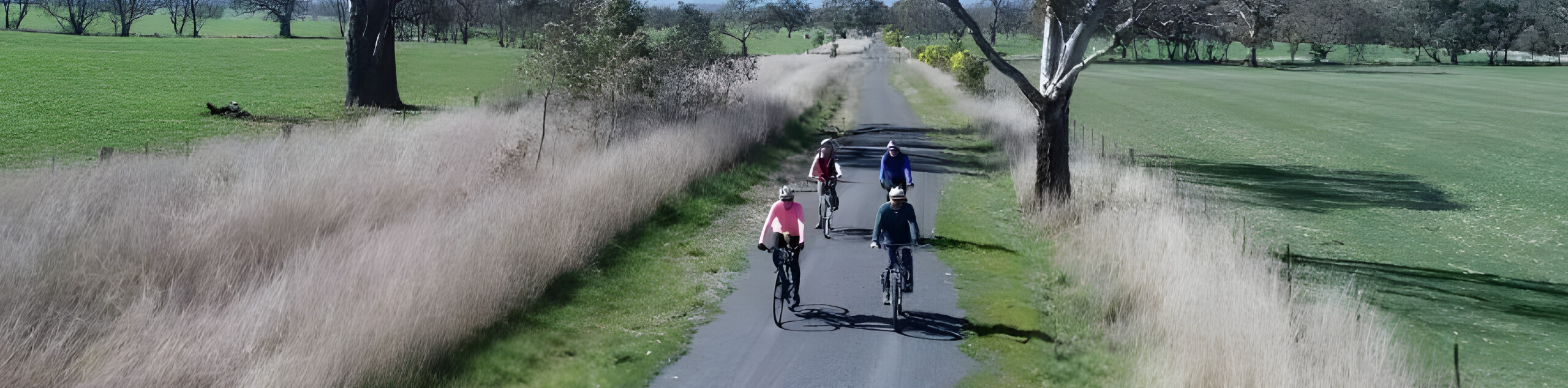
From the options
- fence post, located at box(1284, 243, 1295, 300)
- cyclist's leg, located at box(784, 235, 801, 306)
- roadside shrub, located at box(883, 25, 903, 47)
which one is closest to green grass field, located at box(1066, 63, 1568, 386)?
fence post, located at box(1284, 243, 1295, 300)

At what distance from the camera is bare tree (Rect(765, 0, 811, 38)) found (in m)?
137

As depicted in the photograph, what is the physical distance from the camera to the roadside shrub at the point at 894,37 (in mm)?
145250

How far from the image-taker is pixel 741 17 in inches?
5089

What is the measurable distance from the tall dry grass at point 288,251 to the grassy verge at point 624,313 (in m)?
0.27

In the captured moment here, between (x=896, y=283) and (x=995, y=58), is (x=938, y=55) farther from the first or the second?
(x=896, y=283)

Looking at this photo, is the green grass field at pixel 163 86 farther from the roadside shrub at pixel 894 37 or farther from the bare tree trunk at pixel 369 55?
the roadside shrub at pixel 894 37

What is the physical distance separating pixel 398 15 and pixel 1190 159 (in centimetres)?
2303

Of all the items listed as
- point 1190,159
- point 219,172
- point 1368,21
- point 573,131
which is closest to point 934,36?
point 1368,21

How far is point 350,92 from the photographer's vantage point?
2958 cm

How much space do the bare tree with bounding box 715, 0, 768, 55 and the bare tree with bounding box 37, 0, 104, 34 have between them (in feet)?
194

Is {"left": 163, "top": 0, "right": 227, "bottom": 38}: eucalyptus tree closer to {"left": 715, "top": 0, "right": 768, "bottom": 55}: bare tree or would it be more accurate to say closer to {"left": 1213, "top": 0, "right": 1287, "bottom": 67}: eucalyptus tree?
{"left": 715, "top": 0, "right": 768, "bottom": 55}: bare tree

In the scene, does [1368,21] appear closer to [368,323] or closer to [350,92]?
[350,92]

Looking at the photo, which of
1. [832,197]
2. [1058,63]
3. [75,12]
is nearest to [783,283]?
[832,197]

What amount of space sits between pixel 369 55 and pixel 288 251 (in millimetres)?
18202
